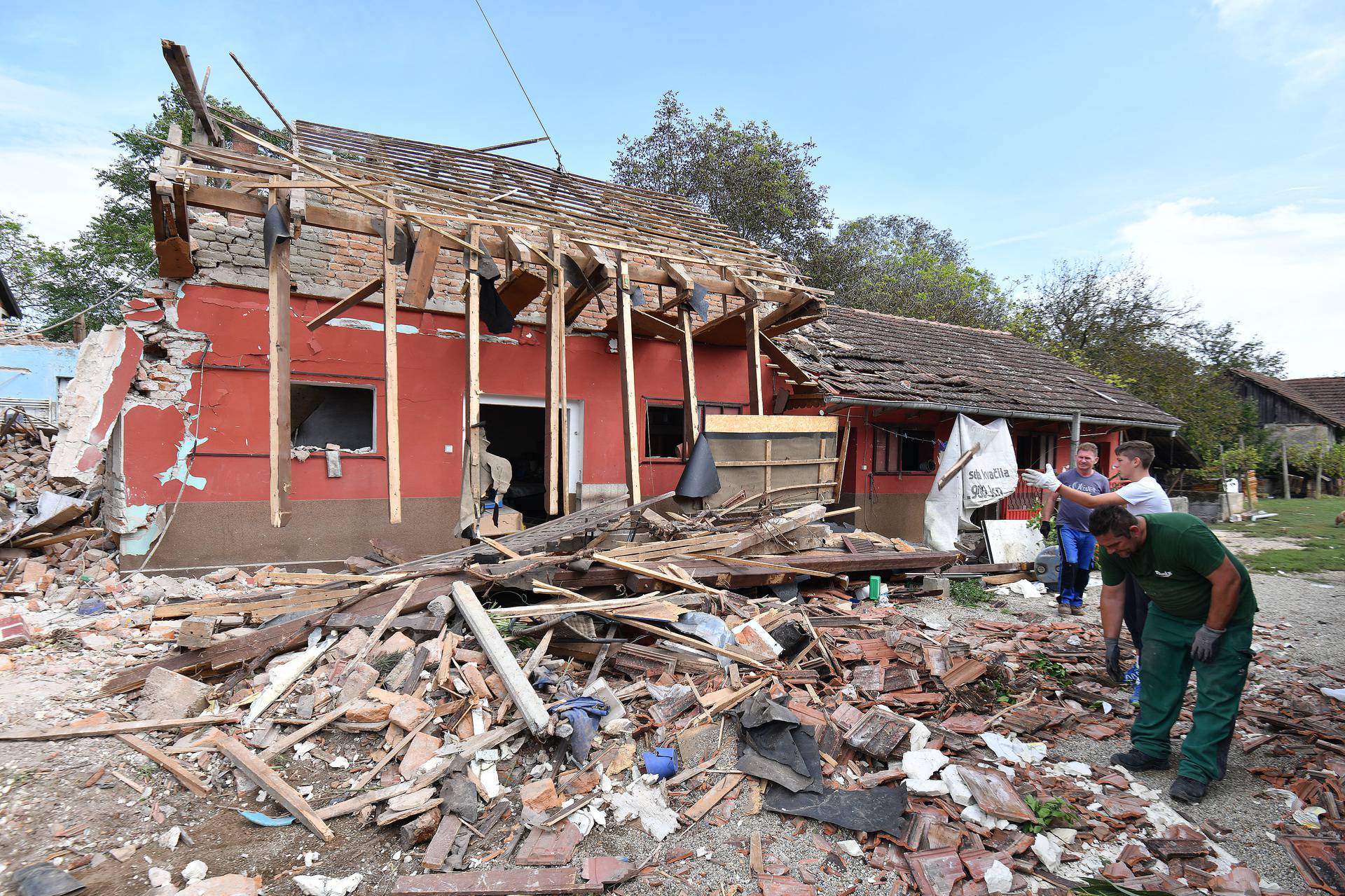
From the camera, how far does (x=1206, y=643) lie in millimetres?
3447

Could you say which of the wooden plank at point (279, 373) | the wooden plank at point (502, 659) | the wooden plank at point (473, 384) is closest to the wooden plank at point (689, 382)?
the wooden plank at point (473, 384)

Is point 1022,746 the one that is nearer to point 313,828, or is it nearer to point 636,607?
point 636,607

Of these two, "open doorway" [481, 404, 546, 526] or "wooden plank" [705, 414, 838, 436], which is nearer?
"wooden plank" [705, 414, 838, 436]

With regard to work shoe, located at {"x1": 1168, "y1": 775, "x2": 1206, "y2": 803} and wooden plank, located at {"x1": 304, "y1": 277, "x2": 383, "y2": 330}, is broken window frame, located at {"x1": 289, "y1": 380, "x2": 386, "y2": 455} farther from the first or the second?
work shoe, located at {"x1": 1168, "y1": 775, "x2": 1206, "y2": 803}

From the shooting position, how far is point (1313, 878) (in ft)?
9.47

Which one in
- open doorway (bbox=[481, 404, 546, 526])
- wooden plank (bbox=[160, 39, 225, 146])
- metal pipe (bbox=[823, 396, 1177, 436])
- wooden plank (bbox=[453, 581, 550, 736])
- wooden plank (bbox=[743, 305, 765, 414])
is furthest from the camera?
open doorway (bbox=[481, 404, 546, 526])

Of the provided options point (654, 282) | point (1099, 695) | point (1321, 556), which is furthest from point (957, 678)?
point (1321, 556)

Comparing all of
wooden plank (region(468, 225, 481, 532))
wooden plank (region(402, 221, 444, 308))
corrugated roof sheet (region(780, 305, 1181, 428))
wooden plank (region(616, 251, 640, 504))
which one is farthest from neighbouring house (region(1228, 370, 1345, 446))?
wooden plank (region(402, 221, 444, 308))

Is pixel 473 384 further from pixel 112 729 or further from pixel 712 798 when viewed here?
pixel 712 798

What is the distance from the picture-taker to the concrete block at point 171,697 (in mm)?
4062

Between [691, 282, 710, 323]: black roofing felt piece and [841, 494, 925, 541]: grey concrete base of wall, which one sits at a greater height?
[691, 282, 710, 323]: black roofing felt piece

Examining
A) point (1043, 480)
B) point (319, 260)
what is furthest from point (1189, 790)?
point (319, 260)

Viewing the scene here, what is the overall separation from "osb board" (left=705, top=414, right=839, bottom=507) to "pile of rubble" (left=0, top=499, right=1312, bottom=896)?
6.77 ft

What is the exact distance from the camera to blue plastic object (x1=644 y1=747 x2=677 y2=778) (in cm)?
358
